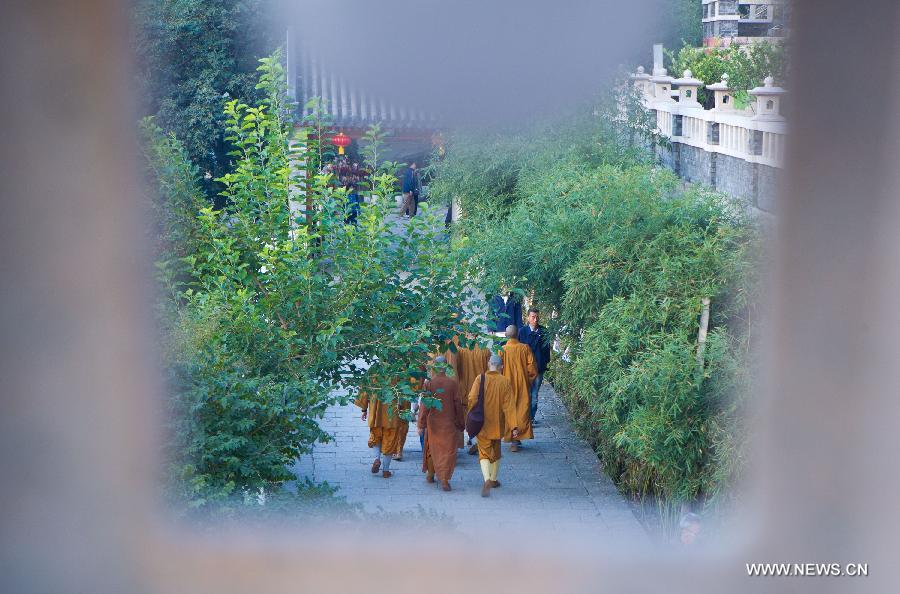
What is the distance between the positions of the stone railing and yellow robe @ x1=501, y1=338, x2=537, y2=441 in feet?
6.63

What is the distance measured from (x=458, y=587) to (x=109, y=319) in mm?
→ 842

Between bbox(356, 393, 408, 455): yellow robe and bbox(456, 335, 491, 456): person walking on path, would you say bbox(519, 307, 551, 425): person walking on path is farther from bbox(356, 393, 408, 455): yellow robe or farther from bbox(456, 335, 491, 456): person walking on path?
bbox(356, 393, 408, 455): yellow robe

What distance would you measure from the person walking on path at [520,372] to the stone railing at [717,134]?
201 cm

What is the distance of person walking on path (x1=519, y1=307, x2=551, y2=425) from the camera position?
823cm

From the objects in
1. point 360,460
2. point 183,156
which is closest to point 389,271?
point 183,156

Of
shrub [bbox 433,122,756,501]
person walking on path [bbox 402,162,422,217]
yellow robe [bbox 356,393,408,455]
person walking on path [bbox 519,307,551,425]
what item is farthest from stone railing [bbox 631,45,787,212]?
person walking on path [bbox 402,162,422,217]

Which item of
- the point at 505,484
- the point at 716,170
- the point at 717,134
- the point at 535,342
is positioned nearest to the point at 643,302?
the point at 505,484

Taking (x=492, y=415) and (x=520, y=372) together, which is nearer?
(x=492, y=415)

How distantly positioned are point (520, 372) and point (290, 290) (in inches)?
130

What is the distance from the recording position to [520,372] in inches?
302

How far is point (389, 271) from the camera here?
4902 mm

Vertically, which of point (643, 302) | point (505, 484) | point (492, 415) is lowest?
point (505, 484)

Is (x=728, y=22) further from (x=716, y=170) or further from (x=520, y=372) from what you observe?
(x=520, y=372)

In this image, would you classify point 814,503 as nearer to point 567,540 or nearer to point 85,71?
point 567,540
